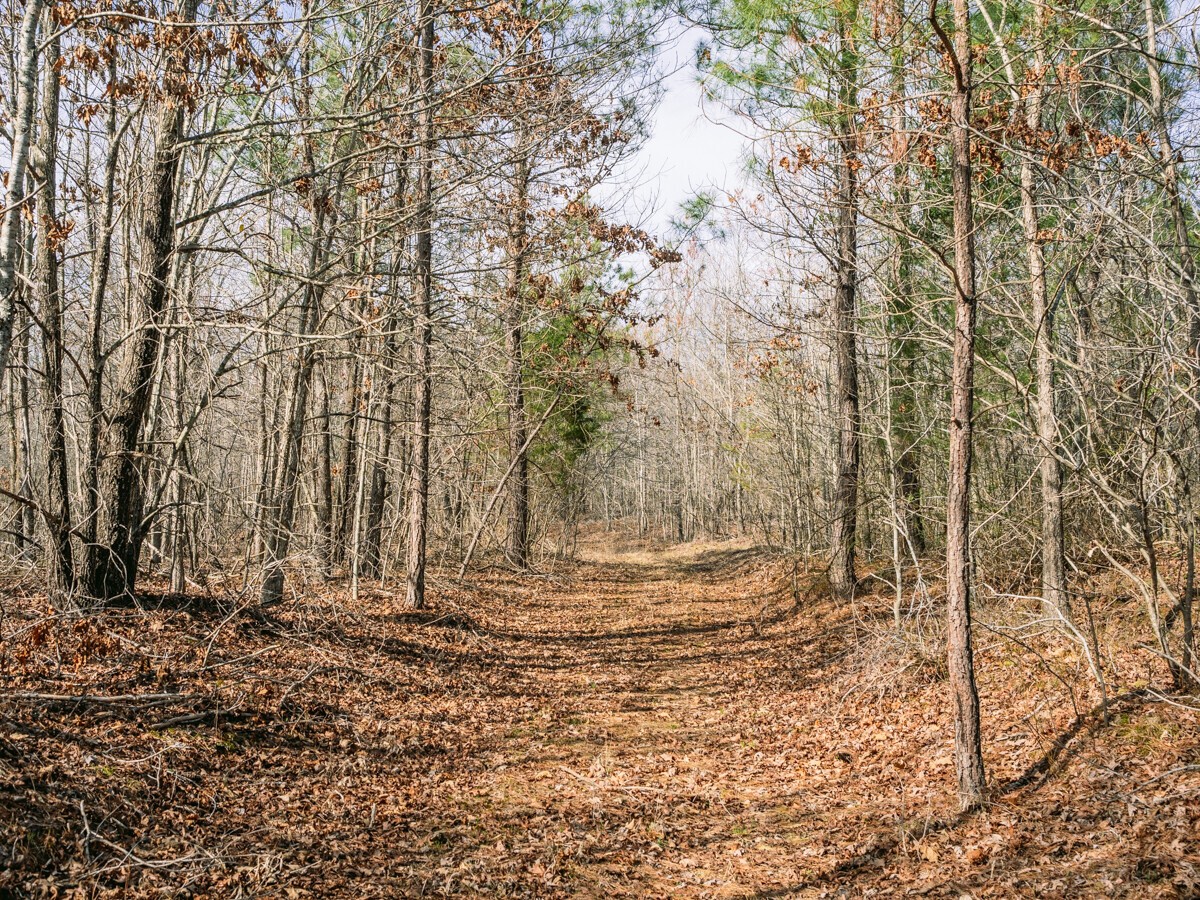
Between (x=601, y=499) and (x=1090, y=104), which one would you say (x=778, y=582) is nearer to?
(x=1090, y=104)

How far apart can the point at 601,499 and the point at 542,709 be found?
1550 inches

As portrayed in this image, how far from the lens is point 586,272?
17594mm

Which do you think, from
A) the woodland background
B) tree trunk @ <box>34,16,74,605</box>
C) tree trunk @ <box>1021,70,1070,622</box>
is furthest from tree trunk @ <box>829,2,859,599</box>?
tree trunk @ <box>34,16,74,605</box>

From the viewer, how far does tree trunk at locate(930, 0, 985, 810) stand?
4.75 metres

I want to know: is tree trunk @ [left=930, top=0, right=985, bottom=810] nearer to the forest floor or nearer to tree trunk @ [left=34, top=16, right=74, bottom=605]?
the forest floor

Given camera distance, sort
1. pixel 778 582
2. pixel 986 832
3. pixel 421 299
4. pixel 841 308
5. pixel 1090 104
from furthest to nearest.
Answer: pixel 778 582, pixel 841 308, pixel 421 299, pixel 1090 104, pixel 986 832

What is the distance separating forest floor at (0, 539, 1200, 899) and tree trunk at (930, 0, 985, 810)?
0.42 meters

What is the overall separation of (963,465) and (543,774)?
13.1 feet

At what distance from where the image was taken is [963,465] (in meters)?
4.77

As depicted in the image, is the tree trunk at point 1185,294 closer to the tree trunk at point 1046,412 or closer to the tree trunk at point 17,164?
the tree trunk at point 1046,412

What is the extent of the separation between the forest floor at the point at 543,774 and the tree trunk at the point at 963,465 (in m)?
0.42

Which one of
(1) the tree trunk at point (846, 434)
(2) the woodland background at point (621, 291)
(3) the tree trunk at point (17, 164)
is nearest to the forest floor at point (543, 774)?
(2) the woodland background at point (621, 291)

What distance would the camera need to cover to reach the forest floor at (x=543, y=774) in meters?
4.21

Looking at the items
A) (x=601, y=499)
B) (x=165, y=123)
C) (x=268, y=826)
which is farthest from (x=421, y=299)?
(x=601, y=499)
